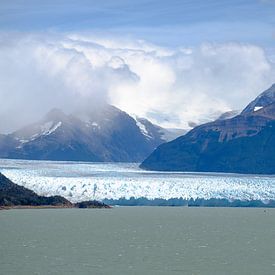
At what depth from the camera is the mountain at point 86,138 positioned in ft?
525

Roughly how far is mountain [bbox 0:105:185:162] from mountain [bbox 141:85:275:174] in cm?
3130

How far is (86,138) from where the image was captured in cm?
17200

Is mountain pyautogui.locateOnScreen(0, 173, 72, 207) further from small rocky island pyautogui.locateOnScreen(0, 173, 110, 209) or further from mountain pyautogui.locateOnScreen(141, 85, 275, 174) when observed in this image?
mountain pyautogui.locateOnScreen(141, 85, 275, 174)

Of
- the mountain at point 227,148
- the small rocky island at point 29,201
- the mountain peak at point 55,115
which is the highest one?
the mountain peak at point 55,115

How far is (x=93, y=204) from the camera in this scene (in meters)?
70.8

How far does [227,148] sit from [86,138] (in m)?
52.3

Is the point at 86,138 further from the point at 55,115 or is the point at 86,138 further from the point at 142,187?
the point at 142,187

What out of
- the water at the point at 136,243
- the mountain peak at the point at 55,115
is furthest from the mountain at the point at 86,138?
the water at the point at 136,243

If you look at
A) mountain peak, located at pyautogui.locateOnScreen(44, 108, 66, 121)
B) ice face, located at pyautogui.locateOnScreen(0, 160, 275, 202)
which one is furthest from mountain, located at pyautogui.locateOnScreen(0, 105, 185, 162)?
ice face, located at pyautogui.locateOnScreen(0, 160, 275, 202)

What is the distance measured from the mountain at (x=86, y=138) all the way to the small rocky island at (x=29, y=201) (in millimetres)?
81946

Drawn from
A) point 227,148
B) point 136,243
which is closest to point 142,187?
point 136,243

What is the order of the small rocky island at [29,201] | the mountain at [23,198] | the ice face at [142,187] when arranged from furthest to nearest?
the ice face at [142,187]
the mountain at [23,198]
the small rocky island at [29,201]

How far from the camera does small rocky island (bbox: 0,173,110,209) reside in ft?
230

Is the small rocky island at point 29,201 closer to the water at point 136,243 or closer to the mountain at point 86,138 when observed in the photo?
the water at point 136,243
